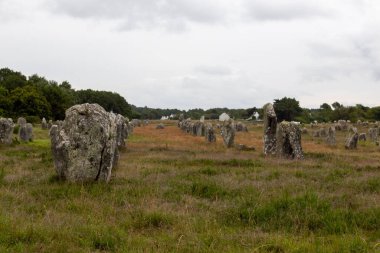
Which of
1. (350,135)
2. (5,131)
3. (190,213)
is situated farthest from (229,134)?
(190,213)

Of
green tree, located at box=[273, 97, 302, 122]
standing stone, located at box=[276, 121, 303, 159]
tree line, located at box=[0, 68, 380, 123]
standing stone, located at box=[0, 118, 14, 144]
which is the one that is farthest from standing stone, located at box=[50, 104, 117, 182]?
green tree, located at box=[273, 97, 302, 122]

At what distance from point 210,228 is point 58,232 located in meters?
2.75

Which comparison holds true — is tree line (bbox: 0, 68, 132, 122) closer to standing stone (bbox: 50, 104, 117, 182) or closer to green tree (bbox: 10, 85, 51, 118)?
green tree (bbox: 10, 85, 51, 118)

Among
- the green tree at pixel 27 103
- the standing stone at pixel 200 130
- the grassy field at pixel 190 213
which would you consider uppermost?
the green tree at pixel 27 103

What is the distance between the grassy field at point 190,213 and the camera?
789 centimetres

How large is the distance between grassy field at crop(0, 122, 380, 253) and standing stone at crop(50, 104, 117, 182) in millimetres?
531

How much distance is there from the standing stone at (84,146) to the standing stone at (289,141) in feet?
40.7

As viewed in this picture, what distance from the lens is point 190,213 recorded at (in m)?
10.3

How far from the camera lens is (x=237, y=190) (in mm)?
12984

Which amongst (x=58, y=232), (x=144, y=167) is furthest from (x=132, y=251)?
(x=144, y=167)

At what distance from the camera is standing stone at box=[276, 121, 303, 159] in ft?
81.1

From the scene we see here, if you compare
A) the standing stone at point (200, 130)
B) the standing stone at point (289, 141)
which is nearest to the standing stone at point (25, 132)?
the standing stone at point (289, 141)

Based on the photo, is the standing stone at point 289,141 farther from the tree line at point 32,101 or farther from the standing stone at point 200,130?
the tree line at point 32,101

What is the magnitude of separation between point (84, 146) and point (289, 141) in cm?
1336
